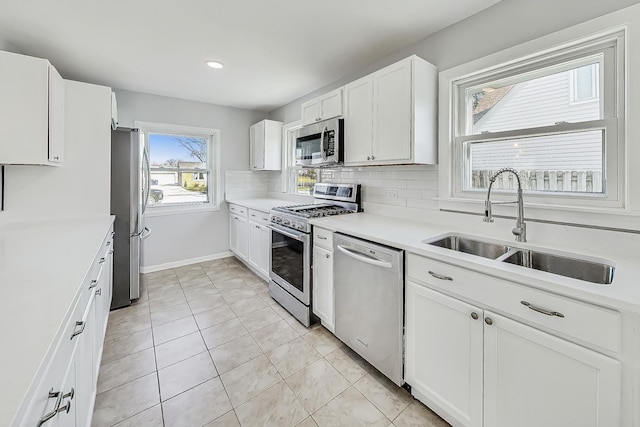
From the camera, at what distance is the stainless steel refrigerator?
9.04ft

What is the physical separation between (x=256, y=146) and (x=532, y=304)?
3992 millimetres

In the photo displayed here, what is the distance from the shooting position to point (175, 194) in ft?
13.6

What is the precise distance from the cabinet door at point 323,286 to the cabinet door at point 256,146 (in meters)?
2.32

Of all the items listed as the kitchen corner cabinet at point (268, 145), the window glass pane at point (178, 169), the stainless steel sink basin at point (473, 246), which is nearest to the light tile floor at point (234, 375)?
the stainless steel sink basin at point (473, 246)

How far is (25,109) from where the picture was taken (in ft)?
6.33

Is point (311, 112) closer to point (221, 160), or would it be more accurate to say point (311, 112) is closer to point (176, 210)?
point (221, 160)

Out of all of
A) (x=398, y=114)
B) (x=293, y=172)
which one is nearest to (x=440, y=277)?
(x=398, y=114)

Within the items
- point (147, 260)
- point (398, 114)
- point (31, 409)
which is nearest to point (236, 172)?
point (147, 260)

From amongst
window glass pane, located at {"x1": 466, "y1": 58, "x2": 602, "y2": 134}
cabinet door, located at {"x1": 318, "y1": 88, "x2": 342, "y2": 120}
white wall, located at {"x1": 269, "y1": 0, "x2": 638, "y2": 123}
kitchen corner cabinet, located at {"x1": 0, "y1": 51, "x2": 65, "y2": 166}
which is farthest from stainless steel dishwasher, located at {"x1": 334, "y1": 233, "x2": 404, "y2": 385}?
kitchen corner cabinet, located at {"x1": 0, "y1": 51, "x2": 65, "y2": 166}

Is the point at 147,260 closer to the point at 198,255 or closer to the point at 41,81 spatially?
the point at 198,255

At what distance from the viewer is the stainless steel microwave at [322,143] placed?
2.63 m

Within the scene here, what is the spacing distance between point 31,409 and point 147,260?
3.75 meters

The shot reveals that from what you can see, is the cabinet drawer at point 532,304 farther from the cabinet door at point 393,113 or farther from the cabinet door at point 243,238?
the cabinet door at point 243,238

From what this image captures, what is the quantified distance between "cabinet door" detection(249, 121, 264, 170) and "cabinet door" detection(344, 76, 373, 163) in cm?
195
